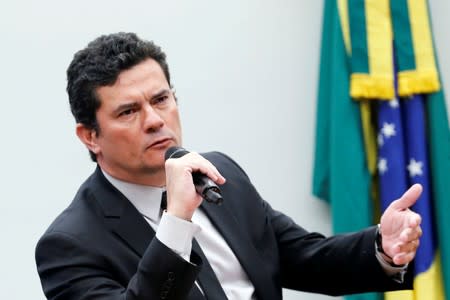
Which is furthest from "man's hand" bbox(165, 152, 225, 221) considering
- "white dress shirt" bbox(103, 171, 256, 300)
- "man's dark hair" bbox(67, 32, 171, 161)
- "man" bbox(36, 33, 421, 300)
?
"man's dark hair" bbox(67, 32, 171, 161)

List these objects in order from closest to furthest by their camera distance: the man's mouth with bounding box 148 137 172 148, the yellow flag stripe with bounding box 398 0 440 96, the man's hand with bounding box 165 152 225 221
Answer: the man's hand with bounding box 165 152 225 221, the man's mouth with bounding box 148 137 172 148, the yellow flag stripe with bounding box 398 0 440 96

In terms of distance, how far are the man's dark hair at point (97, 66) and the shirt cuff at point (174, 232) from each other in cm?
46

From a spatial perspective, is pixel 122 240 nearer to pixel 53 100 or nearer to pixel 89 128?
pixel 89 128

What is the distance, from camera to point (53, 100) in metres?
3.61

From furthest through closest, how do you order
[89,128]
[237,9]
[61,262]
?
[237,9] < [89,128] < [61,262]

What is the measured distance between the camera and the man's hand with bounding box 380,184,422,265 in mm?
2246

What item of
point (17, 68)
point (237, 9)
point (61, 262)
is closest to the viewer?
point (61, 262)

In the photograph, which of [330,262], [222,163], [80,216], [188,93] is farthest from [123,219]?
[188,93]

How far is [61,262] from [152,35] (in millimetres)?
1594

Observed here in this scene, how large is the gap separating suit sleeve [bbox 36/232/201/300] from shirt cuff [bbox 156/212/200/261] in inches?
0.8

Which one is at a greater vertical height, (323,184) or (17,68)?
(17,68)

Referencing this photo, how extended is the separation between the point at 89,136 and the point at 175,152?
1.32 feet

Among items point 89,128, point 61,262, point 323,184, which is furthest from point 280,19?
point 61,262

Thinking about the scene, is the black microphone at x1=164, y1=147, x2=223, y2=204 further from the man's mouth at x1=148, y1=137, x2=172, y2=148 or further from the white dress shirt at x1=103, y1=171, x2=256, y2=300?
the white dress shirt at x1=103, y1=171, x2=256, y2=300
